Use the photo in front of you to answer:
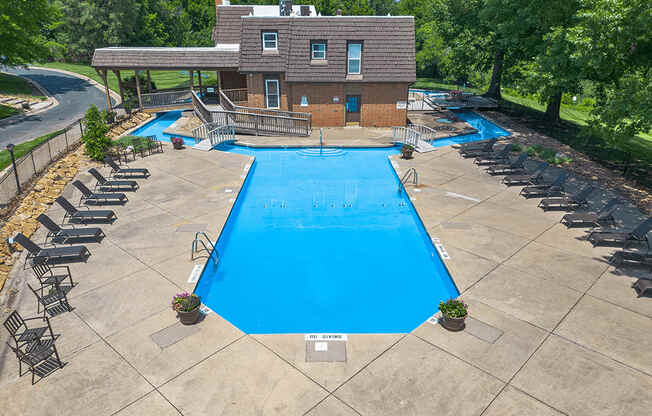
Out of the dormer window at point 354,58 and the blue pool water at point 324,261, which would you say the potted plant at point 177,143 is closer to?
the blue pool water at point 324,261

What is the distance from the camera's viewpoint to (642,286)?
39.1 ft

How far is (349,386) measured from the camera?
8.86 metres

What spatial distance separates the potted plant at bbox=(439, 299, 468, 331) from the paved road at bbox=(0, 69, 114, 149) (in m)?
28.0

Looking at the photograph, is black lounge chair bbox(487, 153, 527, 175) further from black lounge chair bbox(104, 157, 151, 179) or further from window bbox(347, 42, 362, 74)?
black lounge chair bbox(104, 157, 151, 179)

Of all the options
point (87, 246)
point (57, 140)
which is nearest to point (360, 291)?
point (87, 246)

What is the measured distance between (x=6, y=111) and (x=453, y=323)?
4040cm

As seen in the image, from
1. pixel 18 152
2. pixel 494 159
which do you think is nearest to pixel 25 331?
pixel 18 152

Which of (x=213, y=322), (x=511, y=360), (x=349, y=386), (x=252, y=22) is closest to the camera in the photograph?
(x=349, y=386)

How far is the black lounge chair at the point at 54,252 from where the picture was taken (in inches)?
516

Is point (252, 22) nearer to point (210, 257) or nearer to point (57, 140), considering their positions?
point (57, 140)

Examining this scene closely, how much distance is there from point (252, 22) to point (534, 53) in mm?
20530

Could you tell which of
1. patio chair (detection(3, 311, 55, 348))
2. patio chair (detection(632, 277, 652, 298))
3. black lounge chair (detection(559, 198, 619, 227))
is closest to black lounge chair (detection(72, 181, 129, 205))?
patio chair (detection(3, 311, 55, 348))

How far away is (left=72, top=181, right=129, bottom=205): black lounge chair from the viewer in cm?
1778

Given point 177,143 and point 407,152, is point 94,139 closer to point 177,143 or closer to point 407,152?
point 177,143
